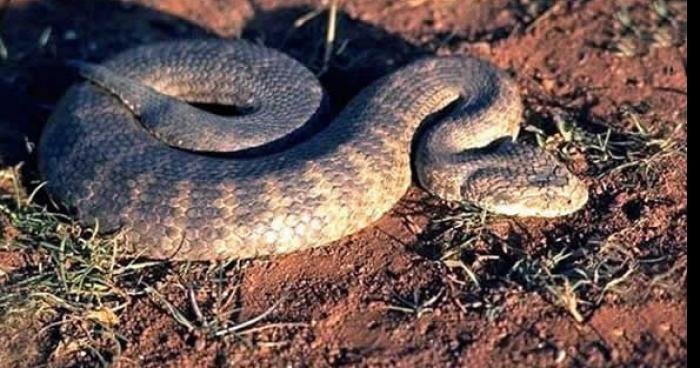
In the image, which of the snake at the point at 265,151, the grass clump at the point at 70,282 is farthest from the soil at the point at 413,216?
the snake at the point at 265,151

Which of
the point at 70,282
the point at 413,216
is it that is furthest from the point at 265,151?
the point at 70,282

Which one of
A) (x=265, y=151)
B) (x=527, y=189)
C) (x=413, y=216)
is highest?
(x=265, y=151)

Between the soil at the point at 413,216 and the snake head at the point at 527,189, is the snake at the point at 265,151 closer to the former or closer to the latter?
the snake head at the point at 527,189

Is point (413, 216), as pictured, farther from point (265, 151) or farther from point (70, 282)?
point (70, 282)

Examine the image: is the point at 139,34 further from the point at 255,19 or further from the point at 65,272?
the point at 65,272

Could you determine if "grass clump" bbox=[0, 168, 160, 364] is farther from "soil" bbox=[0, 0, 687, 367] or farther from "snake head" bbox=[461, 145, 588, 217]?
"snake head" bbox=[461, 145, 588, 217]

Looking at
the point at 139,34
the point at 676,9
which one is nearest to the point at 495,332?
the point at 676,9
